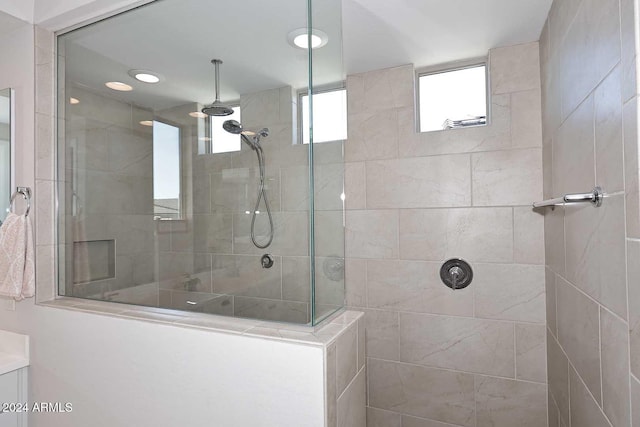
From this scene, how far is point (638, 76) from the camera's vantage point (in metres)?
0.74

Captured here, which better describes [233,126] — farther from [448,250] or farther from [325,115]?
[448,250]

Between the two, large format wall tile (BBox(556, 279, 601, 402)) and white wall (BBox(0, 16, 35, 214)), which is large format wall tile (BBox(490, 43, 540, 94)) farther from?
white wall (BBox(0, 16, 35, 214))

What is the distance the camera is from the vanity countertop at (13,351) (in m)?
1.56

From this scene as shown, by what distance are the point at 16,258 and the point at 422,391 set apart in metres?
2.14

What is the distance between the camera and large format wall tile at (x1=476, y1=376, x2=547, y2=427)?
177 cm

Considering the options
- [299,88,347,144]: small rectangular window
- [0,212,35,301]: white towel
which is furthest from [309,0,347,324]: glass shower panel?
[0,212,35,301]: white towel

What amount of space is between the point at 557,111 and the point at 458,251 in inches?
32.3

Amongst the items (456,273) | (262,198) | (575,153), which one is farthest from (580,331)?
(262,198)

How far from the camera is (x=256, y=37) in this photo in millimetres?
1410

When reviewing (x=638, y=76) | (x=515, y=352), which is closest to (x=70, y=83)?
(x=638, y=76)

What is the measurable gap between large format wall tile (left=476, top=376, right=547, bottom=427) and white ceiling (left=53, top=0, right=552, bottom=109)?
1.75 metres

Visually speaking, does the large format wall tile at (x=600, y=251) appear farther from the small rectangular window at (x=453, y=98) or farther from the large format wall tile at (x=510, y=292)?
the small rectangular window at (x=453, y=98)

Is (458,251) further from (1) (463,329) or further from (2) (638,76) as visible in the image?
(2) (638,76)

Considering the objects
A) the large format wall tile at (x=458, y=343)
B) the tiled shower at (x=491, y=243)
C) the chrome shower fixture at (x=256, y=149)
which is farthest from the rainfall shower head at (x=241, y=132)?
the large format wall tile at (x=458, y=343)
